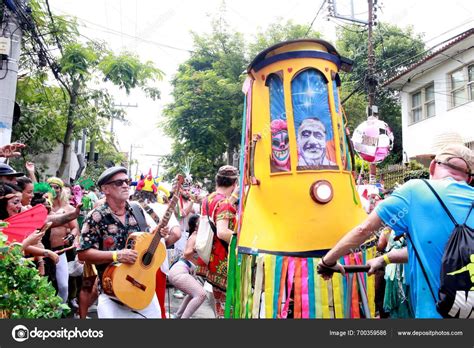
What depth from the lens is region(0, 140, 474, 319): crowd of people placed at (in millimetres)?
2225

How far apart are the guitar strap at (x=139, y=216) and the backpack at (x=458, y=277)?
7.13 ft

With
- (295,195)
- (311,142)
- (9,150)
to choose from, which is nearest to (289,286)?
(295,195)

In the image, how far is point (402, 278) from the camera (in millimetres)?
4340

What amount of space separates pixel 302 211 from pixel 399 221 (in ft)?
3.85

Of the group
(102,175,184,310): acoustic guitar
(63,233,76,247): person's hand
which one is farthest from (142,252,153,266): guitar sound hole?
(63,233,76,247): person's hand

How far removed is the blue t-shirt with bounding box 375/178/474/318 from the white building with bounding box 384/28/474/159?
11.3m

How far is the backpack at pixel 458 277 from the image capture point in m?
2.01

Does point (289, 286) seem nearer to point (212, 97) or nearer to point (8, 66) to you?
point (8, 66)

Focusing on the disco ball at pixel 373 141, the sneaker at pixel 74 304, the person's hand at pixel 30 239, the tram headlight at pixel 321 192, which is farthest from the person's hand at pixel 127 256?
the disco ball at pixel 373 141

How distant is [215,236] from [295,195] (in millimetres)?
1143

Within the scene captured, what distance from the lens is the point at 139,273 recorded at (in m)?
3.16

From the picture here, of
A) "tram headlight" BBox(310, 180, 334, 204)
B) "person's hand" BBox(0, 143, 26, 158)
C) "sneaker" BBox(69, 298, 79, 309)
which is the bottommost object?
"sneaker" BBox(69, 298, 79, 309)

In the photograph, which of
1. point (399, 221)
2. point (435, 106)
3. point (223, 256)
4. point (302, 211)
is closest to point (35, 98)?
point (223, 256)

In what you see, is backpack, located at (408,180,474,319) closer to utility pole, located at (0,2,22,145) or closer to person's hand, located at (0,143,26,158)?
person's hand, located at (0,143,26,158)
